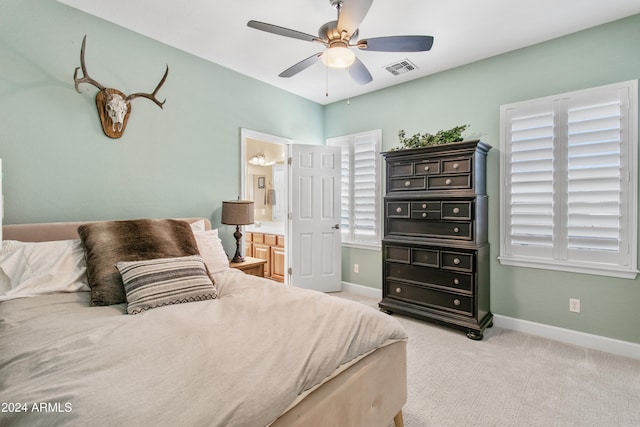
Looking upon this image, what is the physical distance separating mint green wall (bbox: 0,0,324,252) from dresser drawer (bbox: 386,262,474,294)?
200 centimetres

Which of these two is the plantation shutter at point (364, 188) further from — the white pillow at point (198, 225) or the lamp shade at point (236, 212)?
the white pillow at point (198, 225)

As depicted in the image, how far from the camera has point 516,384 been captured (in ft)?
7.00

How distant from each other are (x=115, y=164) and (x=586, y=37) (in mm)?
4418

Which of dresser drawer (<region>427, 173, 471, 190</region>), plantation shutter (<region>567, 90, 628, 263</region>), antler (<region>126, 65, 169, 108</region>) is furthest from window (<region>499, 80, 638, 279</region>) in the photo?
antler (<region>126, 65, 169, 108</region>)

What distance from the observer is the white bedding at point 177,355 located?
2.68 ft

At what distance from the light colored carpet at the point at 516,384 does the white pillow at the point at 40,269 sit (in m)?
2.27

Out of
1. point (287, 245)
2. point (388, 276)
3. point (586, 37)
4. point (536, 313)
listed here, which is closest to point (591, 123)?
point (586, 37)

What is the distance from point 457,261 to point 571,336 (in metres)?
1.20

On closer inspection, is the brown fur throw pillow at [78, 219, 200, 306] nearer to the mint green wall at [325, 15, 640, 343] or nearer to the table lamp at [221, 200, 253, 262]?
the table lamp at [221, 200, 253, 262]

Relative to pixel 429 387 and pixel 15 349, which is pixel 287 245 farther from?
pixel 15 349

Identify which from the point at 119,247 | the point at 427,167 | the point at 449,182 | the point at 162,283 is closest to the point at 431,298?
the point at 449,182

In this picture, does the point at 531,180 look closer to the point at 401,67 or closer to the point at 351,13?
the point at 401,67

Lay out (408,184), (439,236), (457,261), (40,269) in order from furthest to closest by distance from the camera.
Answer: (408,184) < (439,236) < (457,261) < (40,269)

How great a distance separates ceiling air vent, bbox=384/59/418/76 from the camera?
332 centimetres
